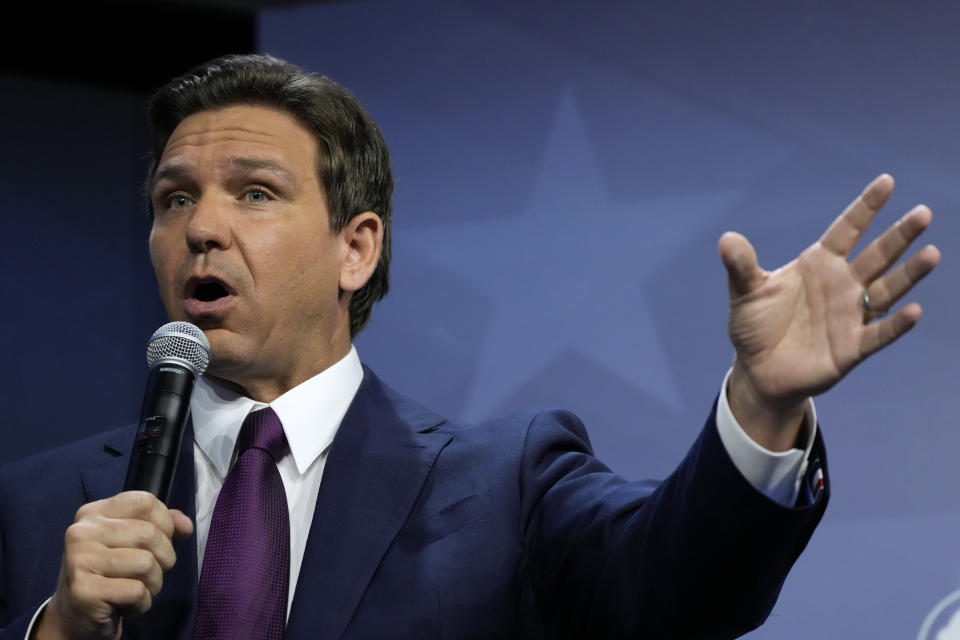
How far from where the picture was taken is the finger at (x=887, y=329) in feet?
4.14

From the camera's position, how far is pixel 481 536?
5.76ft

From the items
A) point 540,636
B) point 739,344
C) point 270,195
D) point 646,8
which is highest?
point 646,8

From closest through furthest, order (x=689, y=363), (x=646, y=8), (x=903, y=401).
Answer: (x=903, y=401) < (x=689, y=363) < (x=646, y=8)

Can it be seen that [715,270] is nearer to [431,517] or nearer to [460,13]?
[460,13]

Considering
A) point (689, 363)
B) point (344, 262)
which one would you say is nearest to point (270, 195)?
point (344, 262)

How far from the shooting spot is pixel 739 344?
4.47 ft

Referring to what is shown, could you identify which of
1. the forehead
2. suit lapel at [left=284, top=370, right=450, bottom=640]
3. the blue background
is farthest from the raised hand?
the blue background

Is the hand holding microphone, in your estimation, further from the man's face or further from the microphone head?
the man's face

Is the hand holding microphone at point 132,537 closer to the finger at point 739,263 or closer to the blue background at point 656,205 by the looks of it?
the finger at point 739,263

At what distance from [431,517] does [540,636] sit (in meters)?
0.25

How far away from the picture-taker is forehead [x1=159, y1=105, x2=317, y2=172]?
197 centimetres

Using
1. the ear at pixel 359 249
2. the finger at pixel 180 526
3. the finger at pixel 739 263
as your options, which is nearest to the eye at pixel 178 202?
the ear at pixel 359 249

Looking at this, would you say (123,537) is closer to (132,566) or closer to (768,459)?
(132,566)

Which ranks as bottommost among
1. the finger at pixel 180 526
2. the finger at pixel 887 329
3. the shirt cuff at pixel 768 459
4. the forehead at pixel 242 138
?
the finger at pixel 180 526
